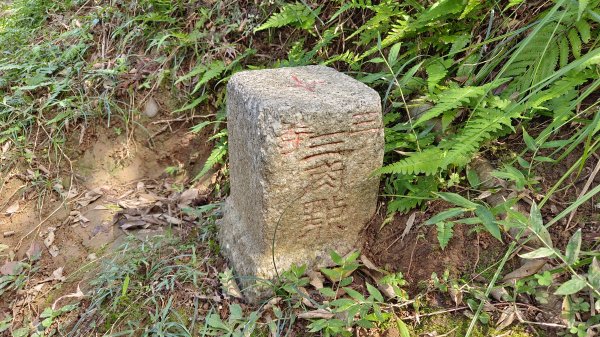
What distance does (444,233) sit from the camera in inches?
78.1

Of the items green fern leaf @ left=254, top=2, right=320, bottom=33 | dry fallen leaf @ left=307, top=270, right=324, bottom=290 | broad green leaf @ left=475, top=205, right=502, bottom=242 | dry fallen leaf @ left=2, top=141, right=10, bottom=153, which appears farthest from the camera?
dry fallen leaf @ left=2, top=141, right=10, bottom=153

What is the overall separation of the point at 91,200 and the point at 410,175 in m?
2.36

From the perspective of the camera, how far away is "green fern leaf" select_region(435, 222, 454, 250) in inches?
77.4

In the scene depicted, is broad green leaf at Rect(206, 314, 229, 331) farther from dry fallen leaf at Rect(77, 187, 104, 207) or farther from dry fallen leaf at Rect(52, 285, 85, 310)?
dry fallen leaf at Rect(77, 187, 104, 207)

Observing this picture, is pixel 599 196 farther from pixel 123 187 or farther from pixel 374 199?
pixel 123 187

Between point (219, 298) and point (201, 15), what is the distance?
247 cm

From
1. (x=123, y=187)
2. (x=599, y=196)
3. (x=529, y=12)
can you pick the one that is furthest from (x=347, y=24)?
(x=123, y=187)

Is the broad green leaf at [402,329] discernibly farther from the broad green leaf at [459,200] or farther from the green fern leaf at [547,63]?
the green fern leaf at [547,63]

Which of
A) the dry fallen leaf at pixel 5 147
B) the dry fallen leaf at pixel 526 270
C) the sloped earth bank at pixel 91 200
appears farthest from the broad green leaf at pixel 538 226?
the dry fallen leaf at pixel 5 147

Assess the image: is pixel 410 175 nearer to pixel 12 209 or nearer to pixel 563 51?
pixel 563 51

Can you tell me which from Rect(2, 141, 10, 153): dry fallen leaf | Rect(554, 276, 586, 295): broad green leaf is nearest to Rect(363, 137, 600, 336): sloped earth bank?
Rect(554, 276, 586, 295): broad green leaf

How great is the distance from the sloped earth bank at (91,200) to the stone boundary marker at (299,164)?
0.98 m

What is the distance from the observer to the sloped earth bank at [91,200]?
9.51 feet

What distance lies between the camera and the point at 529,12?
239 centimetres
